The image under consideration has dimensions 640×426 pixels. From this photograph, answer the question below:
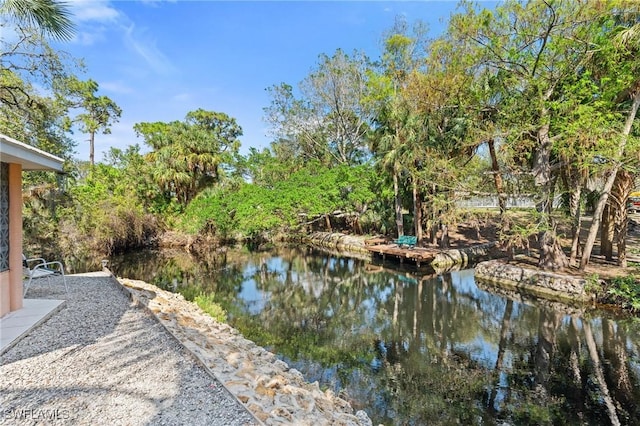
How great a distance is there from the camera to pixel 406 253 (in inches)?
655

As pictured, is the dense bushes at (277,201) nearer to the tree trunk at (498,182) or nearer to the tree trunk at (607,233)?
the tree trunk at (498,182)

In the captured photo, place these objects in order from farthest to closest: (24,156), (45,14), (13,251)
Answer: (45,14), (13,251), (24,156)

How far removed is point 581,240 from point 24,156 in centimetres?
2270

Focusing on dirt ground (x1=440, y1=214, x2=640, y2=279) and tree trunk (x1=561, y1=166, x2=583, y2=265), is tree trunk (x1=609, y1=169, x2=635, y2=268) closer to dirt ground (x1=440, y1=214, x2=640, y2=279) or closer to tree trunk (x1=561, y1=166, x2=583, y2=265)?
dirt ground (x1=440, y1=214, x2=640, y2=279)

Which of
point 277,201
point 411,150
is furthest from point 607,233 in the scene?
point 277,201

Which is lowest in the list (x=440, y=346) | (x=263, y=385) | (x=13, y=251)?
(x=440, y=346)

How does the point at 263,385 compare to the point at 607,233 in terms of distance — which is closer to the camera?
the point at 263,385

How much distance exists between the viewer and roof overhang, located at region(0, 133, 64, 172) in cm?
420

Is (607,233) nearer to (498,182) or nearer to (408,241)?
(498,182)

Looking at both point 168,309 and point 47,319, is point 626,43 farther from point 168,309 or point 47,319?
point 47,319

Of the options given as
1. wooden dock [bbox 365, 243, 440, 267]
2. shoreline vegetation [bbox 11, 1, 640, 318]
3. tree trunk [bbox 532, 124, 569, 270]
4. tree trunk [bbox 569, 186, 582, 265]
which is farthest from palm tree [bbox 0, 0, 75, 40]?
tree trunk [bbox 569, 186, 582, 265]

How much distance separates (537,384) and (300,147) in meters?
25.8

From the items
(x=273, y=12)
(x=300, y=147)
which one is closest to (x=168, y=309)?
(x=273, y=12)

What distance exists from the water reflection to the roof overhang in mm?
5367
